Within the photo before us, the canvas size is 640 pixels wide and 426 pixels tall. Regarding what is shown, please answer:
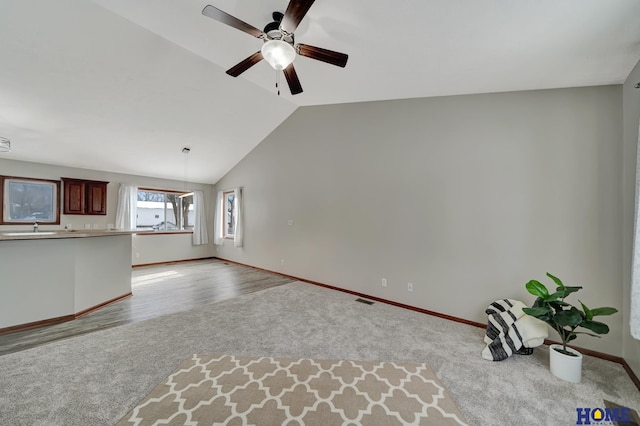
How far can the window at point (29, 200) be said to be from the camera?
14.6 ft

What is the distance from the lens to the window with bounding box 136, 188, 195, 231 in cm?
634

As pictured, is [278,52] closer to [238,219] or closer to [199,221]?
[238,219]

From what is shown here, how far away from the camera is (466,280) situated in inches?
118

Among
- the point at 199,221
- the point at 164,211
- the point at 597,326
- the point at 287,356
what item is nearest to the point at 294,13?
the point at 287,356

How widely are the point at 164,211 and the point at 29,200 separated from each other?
8.03 ft

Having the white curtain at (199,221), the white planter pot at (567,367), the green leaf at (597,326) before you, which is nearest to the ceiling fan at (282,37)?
the green leaf at (597,326)

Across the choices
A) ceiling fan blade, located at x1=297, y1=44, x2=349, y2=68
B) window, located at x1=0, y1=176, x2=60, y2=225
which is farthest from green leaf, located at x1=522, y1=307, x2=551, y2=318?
window, located at x1=0, y1=176, x2=60, y2=225

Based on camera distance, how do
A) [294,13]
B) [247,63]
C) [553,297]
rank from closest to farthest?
1. [294,13]
2. [553,297]
3. [247,63]

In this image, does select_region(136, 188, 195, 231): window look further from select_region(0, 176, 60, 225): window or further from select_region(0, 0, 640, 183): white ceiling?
select_region(0, 0, 640, 183): white ceiling

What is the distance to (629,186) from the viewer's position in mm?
2094

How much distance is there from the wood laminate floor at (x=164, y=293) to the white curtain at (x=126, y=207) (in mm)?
1127

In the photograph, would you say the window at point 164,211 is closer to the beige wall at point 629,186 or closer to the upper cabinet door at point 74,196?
the upper cabinet door at point 74,196

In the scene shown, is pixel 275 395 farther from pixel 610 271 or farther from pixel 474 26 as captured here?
pixel 610 271

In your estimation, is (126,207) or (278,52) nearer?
(278,52)
